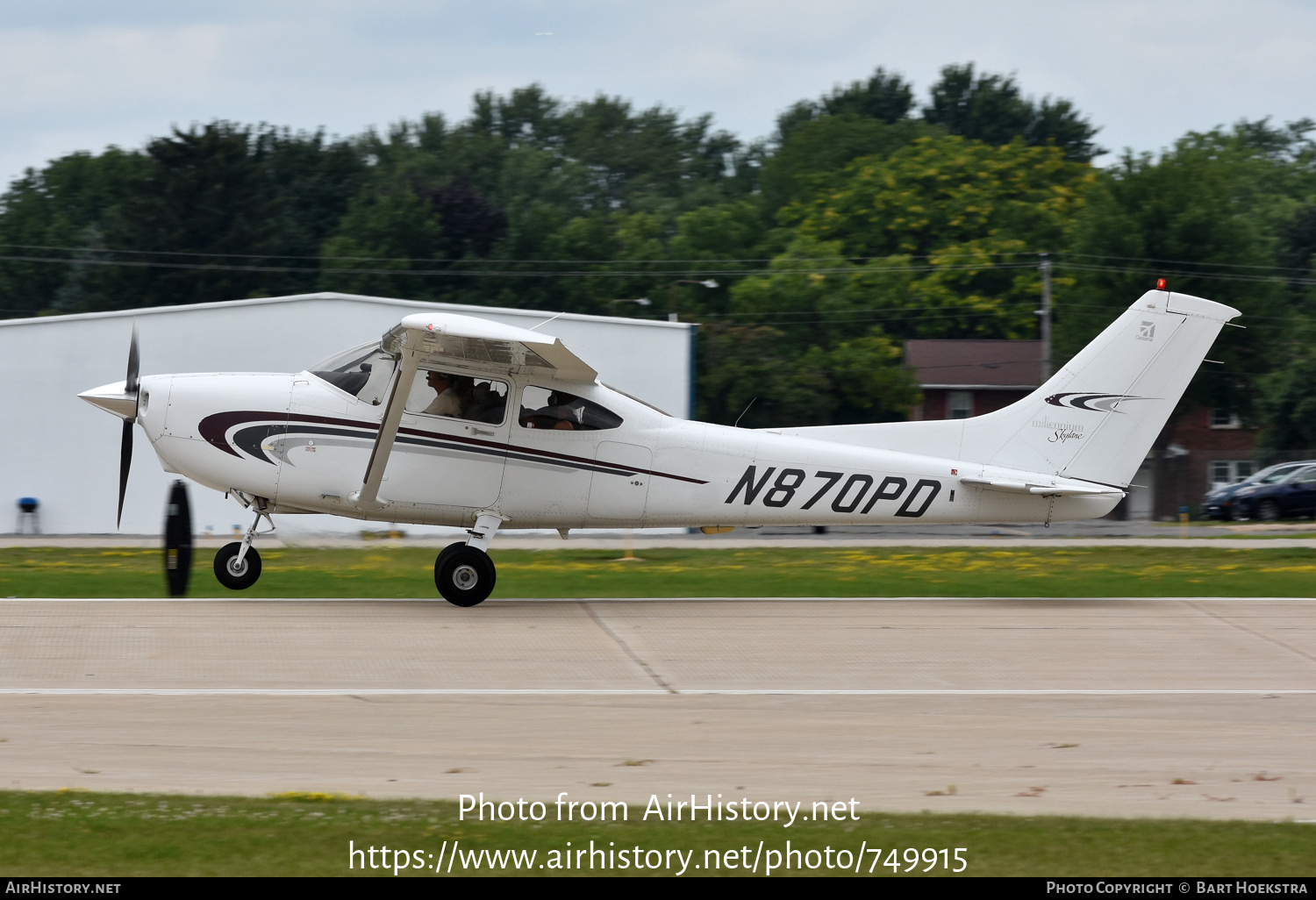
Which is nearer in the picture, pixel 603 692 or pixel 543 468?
pixel 603 692

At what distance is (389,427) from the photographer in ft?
40.2

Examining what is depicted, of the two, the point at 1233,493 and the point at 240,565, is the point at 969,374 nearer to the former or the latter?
the point at 1233,493

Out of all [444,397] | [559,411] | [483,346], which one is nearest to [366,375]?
[444,397]

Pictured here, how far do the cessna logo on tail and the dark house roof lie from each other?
3716 centimetres

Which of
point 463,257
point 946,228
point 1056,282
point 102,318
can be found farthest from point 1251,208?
point 102,318

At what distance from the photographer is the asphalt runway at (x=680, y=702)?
7.14 meters

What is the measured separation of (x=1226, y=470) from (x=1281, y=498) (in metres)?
18.6

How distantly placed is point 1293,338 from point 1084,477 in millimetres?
43385

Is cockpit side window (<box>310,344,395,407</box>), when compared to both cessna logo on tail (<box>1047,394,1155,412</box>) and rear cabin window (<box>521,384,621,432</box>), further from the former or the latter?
cessna logo on tail (<box>1047,394,1155,412</box>)

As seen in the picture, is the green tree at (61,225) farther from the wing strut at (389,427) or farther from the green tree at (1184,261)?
the wing strut at (389,427)

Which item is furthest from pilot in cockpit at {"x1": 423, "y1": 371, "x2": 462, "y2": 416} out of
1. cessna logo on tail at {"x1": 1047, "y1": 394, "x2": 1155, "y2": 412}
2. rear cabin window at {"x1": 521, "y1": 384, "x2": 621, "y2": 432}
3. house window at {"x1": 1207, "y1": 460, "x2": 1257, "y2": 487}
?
house window at {"x1": 1207, "y1": 460, "x2": 1257, "y2": 487}

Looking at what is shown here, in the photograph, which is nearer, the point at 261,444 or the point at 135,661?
the point at 135,661
